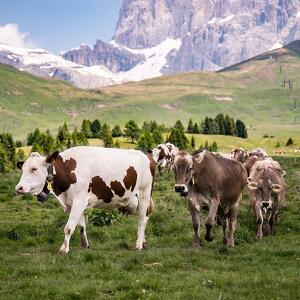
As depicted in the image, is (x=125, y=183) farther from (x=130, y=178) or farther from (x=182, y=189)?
(x=182, y=189)

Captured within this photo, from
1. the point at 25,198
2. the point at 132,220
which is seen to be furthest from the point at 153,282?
the point at 25,198

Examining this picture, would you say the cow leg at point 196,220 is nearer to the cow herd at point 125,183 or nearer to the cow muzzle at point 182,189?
the cow herd at point 125,183

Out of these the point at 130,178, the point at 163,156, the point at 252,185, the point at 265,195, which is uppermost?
the point at 163,156

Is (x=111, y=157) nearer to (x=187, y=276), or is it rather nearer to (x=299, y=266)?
(x=187, y=276)

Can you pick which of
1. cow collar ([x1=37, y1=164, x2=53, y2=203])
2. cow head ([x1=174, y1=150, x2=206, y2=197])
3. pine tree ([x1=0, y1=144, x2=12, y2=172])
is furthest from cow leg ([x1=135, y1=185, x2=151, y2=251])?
pine tree ([x1=0, y1=144, x2=12, y2=172])

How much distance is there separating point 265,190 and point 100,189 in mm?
7524

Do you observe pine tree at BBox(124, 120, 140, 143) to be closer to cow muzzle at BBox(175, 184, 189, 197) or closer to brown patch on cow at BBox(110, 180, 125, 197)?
brown patch on cow at BBox(110, 180, 125, 197)

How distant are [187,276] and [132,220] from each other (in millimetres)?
9640

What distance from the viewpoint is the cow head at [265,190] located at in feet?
64.3

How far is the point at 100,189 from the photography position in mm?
15438

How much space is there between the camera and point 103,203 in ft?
51.9

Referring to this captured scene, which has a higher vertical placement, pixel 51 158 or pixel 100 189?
pixel 51 158

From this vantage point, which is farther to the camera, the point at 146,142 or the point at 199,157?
the point at 146,142

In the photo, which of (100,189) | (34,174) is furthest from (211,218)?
(34,174)
